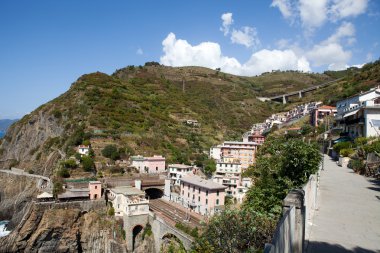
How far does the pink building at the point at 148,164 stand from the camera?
47.8 metres

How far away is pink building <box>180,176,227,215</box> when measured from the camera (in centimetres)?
3659

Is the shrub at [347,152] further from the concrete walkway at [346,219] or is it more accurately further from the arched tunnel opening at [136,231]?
the arched tunnel opening at [136,231]

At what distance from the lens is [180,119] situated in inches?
2958

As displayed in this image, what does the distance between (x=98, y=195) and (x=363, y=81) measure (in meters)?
52.5

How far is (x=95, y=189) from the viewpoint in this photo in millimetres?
38500

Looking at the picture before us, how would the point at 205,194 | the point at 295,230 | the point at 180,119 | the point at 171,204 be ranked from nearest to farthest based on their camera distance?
the point at 295,230
the point at 205,194
the point at 171,204
the point at 180,119

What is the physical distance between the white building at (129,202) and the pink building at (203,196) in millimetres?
6480

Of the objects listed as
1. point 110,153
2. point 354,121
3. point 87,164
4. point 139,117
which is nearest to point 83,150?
point 110,153

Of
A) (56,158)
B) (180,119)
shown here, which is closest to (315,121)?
(180,119)

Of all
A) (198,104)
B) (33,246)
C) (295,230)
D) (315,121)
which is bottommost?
(33,246)

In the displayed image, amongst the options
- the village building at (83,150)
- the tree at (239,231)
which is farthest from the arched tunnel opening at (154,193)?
the tree at (239,231)

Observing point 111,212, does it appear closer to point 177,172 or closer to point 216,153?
point 177,172

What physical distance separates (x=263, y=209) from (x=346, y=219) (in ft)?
11.2

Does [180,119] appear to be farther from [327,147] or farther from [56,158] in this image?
[327,147]
